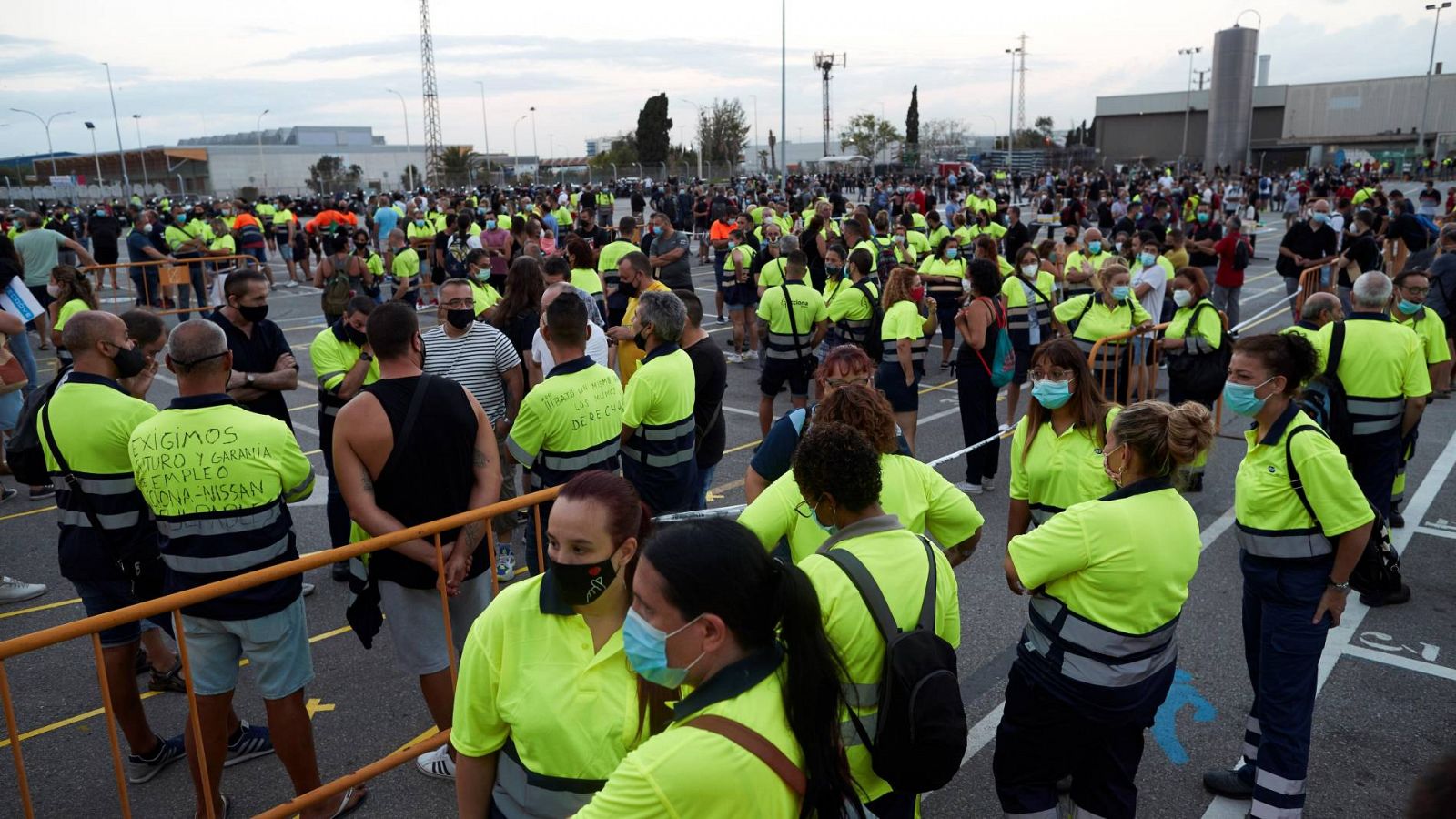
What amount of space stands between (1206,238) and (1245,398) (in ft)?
41.8

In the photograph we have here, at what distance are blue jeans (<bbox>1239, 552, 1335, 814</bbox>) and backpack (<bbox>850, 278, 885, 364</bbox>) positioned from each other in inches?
178

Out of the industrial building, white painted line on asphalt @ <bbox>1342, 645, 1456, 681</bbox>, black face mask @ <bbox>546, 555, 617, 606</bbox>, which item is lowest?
white painted line on asphalt @ <bbox>1342, 645, 1456, 681</bbox>

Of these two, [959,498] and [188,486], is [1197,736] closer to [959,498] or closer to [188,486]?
[959,498]

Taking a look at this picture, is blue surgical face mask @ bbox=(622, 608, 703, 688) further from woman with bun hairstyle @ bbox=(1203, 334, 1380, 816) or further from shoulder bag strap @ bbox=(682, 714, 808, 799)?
woman with bun hairstyle @ bbox=(1203, 334, 1380, 816)

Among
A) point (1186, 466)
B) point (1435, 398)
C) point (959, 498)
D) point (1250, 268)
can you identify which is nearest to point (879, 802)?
point (959, 498)

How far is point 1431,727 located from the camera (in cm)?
448

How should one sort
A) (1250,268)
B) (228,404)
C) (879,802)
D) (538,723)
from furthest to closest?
(1250,268) → (228,404) → (879,802) → (538,723)

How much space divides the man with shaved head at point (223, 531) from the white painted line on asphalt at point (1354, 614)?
12.4 ft

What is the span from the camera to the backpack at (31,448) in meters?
4.28

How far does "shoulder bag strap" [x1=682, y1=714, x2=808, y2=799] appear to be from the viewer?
5.35ft

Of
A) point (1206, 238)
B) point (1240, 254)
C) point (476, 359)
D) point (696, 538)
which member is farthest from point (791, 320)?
point (1206, 238)

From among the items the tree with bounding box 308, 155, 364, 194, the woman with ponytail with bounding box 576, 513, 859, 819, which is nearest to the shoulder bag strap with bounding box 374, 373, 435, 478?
the woman with ponytail with bounding box 576, 513, 859, 819

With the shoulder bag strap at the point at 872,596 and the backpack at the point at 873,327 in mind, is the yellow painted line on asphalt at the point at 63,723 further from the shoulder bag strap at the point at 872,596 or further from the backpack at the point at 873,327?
the backpack at the point at 873,327

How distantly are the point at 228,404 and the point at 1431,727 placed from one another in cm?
564
